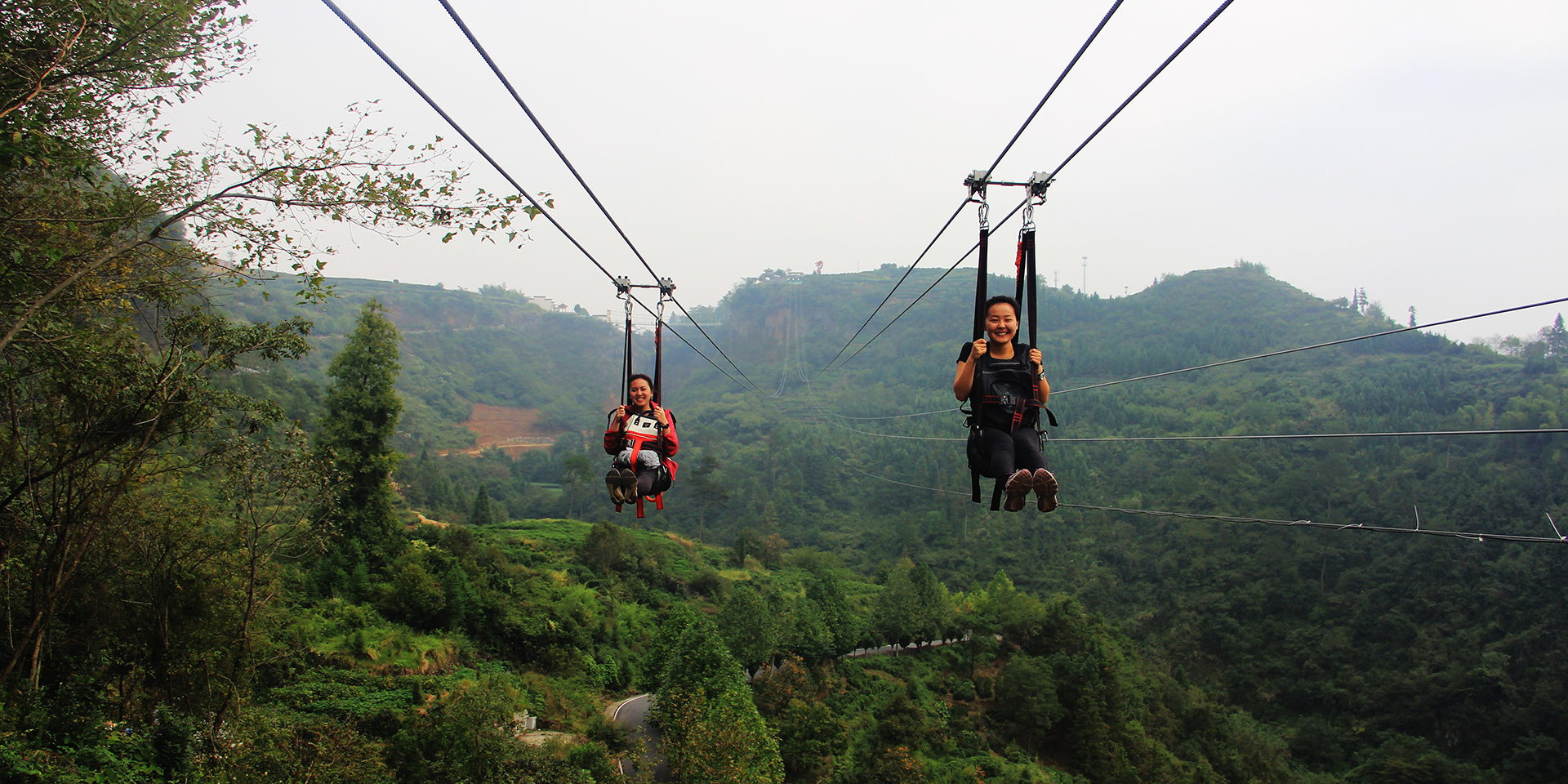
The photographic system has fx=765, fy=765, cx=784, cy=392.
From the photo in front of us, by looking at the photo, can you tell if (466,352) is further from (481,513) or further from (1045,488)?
(1045,488)

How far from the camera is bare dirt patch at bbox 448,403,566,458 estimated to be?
326 feet

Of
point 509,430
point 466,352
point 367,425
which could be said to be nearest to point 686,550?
point 367,425

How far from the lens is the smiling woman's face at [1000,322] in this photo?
20.3 feet

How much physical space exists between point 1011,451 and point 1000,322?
42.5 inches

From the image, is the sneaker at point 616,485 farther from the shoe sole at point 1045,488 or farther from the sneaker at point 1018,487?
the shoe sole at point 1045,488

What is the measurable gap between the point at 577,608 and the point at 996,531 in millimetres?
45722

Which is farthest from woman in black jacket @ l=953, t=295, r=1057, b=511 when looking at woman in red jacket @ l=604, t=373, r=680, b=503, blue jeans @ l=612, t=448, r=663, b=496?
blue jeans @ l=612, t=448, r=663, b=496

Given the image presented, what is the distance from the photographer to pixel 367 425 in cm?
2661

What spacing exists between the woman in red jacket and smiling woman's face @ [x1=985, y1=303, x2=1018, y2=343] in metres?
3.73

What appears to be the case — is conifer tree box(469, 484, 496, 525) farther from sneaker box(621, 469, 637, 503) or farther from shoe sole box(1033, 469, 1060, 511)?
shoe sole box(1033, 469, 1060, 511)

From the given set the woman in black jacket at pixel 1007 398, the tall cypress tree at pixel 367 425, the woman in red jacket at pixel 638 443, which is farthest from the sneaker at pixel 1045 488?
the tall cypress tree at pixel 367 425

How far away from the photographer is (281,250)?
7012 mm

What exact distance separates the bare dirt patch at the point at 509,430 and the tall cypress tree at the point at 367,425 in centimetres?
6934

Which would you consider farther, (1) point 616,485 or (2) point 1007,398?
(1) point 616,485
